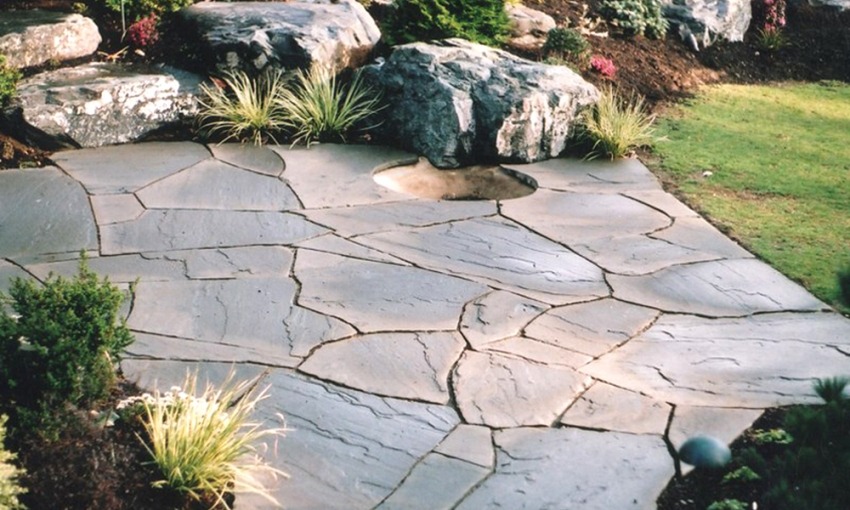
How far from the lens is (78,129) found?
6691mm

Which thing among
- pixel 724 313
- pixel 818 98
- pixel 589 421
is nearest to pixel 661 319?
pixel 724 313

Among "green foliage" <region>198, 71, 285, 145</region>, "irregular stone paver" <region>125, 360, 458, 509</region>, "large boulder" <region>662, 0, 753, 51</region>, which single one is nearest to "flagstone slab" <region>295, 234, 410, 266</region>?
"irregular stone paver" <region>125, 360, 458, 509</region>

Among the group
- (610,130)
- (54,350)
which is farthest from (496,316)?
(610,130)

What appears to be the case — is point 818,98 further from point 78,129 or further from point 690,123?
point 78,129

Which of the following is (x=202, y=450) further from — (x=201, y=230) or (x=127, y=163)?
(x=127, y=163)

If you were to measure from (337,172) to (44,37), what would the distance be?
2.56m

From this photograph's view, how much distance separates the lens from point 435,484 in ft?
11.5

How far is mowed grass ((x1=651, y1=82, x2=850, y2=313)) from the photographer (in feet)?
18.9

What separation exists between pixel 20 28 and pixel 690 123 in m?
5.20

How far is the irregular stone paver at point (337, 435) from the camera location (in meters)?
Answer: 3.48

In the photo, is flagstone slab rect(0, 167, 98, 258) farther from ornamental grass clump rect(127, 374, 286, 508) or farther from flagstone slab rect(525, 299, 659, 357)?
flagstone slab rect(525, 299, 659, 357)

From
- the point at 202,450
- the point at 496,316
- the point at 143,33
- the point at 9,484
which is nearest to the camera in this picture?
the point at 9,484

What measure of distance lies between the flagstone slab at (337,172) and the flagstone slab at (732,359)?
2.20 meters

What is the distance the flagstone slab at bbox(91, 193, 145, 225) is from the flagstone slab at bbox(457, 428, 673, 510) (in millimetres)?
2897
